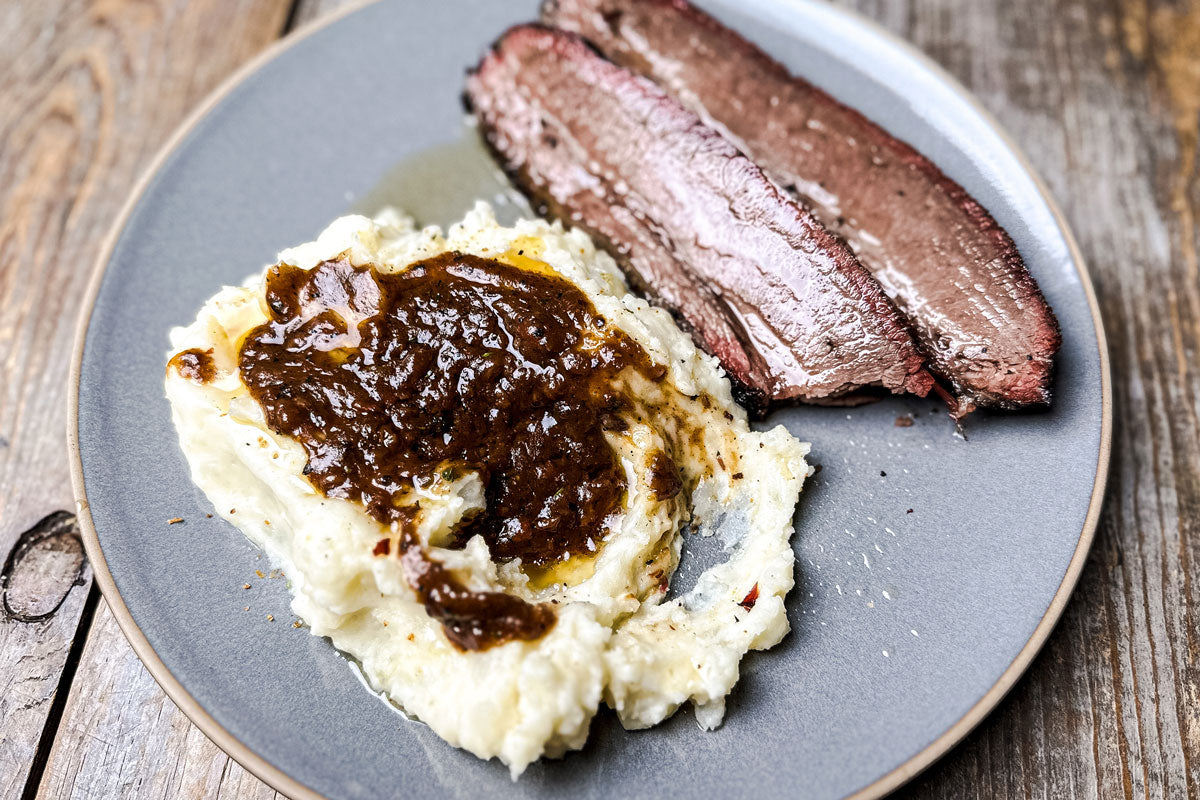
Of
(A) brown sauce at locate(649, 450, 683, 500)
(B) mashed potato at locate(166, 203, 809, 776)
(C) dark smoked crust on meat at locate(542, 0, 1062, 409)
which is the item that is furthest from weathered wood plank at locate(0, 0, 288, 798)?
(A) brown sauce at locate(649, 450, 683, 500)

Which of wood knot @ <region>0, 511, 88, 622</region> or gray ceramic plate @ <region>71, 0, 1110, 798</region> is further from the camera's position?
wood knot @ <region>0, 511, 88, 622</region>

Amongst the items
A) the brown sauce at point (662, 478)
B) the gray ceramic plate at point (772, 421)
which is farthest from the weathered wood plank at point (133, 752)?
the brown sauce at point (662, 478)

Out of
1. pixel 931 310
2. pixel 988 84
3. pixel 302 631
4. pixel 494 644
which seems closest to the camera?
pixel 494 644

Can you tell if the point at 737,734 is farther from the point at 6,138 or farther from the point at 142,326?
the point at 6,138

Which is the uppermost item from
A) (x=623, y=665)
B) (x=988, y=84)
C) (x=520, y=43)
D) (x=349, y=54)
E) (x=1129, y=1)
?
(x=1129, y=1)

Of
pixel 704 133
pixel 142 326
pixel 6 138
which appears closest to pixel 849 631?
pixel 704 133

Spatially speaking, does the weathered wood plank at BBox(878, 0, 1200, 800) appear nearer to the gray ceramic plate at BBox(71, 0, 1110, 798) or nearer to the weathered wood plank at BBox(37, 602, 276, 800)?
the gray ceramic plate at BBox(71, 0, 1110, 798)

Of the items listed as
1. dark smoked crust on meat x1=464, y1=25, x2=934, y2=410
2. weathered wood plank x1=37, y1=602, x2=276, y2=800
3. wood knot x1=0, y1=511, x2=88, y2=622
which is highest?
dark smoked crust on meat x1=464, y1=25, x2=934, y2=410

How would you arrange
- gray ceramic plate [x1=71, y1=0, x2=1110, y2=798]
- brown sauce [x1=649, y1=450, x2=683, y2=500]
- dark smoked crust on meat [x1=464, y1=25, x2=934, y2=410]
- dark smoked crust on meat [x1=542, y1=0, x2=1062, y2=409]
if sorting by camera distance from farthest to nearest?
dark smoked crust on meat [x1=464, y1=25, x2=934, y2=410] < dark smoked crust on meat [x1=542, y1=0, x2=1062, y2=409] < brown sauce [x1=649, y1=450, x2=683, y2=500] < gray ceramic plate [x1=71, y1=0, x2=1110, y2=798]

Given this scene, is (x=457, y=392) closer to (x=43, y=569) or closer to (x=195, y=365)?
(x=195, y=365)
